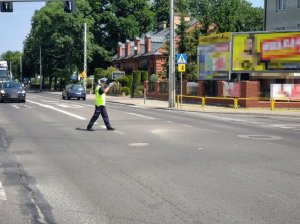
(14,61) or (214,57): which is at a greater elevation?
(14,61)

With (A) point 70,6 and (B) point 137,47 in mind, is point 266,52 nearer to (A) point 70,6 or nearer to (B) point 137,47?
(A) point 70,6

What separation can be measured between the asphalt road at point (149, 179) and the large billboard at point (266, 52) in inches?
792

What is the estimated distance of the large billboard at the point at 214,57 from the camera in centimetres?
3703

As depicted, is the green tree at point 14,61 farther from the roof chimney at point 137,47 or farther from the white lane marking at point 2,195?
the white lane marking at point 2,195

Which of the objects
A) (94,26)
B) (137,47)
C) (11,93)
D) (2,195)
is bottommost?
(2,195)

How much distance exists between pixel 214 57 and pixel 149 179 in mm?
31178

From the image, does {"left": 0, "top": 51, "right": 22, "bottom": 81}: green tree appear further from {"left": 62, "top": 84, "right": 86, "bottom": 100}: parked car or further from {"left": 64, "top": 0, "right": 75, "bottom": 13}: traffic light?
{"left": 64, "top": 0, "right": 75, "bottom": 13}: traffic light

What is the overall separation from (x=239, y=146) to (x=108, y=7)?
72685mm

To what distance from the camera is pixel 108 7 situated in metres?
82.4

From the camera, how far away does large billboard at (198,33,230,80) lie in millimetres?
37031

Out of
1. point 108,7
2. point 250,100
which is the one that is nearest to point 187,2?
point 108,7

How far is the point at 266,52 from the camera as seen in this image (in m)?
34.6

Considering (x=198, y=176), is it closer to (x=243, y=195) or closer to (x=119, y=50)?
(x=243, y=195)

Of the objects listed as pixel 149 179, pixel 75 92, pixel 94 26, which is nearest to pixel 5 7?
pixel 149 179
